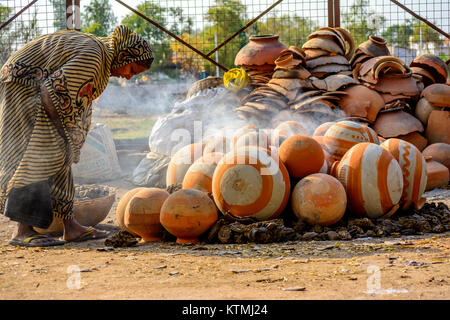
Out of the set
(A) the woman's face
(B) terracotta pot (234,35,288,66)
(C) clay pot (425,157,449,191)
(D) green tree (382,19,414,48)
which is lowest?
(C) clay pot (425,157,449,191)

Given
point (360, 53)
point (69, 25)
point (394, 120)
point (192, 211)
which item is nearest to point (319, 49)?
point (360, 53)

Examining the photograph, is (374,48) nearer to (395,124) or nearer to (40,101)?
(395,124)

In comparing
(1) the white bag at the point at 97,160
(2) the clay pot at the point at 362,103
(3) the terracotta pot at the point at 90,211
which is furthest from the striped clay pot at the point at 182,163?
(2) the clay pot at the point at 362,103

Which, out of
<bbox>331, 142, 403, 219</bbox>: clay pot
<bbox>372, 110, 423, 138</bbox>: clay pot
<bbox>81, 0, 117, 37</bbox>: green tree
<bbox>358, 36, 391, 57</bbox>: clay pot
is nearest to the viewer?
<bbox>331, 142, 403, 219</bbox>: clay pot

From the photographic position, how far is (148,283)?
321cm

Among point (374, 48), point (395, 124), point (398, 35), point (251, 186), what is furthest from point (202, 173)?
point (398, 35)

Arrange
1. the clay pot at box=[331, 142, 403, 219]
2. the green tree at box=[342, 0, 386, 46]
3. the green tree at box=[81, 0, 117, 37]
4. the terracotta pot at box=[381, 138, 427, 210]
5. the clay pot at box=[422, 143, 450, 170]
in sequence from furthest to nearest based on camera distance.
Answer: the green tree at box=[81, 0, 117, 37], the green tree at box=[342, 0, 386, 46], the clay pot at box=[422, 143, 450, 170], the terracotta pot at box=[381, 138, 427, 210], the clay pot at box=[331, 142, 403, 219]

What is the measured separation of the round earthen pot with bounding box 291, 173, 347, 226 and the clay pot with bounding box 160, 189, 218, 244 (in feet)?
2.53

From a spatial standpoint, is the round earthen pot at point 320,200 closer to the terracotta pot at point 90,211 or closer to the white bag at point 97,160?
the terracotta pot at point 90,211

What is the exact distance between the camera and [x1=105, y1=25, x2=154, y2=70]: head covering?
15.9 ft

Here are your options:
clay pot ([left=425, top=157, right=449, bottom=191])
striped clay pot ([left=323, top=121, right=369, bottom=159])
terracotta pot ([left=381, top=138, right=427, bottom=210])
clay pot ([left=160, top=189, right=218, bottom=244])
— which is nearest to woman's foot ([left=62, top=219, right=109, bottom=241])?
clay pot ([left=160, top=189, right=218, bottom=244])

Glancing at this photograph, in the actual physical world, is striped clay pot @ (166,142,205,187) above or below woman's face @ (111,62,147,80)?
below

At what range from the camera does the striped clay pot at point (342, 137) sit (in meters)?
5.57

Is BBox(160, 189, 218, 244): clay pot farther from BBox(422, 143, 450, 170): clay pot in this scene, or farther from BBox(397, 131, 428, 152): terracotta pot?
BBox(397, 131, 428, 152): terracotta pot
